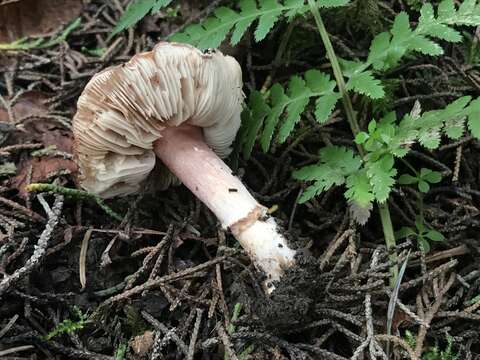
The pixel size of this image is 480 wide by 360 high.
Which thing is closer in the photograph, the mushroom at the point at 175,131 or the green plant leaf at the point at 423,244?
the mushroom at the point at 175,131

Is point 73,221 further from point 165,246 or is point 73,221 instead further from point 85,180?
point 165,246

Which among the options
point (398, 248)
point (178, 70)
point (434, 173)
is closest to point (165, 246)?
point (178, 70)

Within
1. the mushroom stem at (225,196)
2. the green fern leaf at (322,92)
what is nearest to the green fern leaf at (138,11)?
the mushroom stem at (225,196)

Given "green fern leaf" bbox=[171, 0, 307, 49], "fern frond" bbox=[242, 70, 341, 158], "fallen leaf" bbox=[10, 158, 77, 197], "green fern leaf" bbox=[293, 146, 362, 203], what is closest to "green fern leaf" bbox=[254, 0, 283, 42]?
"green fern leaf" bbox=[171, 0, 307, 49]

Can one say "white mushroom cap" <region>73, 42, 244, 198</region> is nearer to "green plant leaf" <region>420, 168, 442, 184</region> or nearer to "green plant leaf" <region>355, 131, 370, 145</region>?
"green plant leaf" <region>355, 131, 370, 145</region>

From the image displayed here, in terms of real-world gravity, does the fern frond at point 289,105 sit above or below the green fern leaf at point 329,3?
below

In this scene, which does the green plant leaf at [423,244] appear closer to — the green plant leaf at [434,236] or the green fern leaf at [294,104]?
the green plant leaf at [434,236]

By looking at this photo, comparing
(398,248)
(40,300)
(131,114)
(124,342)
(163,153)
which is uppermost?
(131,114)
